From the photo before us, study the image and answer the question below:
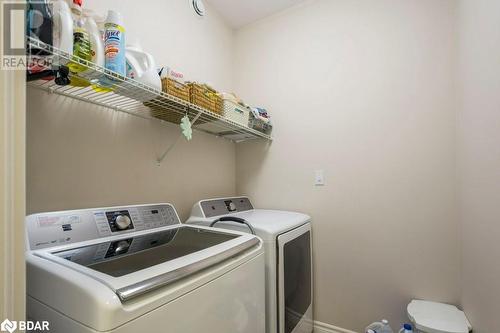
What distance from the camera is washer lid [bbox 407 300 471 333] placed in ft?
4.38

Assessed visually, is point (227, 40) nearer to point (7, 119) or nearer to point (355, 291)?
point (7, 119)

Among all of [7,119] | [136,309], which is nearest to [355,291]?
[136,309]

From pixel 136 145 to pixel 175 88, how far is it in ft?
1.59

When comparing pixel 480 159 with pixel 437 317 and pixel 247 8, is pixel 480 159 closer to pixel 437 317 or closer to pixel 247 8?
pixel 437 317

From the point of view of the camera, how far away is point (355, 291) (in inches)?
74.8

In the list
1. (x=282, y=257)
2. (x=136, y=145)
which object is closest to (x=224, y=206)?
(x=282, y=257)

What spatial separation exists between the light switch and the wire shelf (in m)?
0.68

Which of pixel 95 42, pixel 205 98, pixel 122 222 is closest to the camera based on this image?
pixel 95 42

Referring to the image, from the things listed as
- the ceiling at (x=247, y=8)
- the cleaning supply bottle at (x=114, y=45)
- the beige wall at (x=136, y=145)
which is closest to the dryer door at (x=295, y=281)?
the beige wall at (x=136, y=145)

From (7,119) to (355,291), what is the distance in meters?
2.19

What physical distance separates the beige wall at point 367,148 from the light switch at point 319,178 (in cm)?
4

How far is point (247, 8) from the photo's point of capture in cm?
227

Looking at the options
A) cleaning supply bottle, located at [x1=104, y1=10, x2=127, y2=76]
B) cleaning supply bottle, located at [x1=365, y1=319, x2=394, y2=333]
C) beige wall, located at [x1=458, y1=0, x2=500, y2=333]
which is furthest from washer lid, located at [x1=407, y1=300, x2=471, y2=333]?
cleaning supply bottle, located at [x1=104, y1=10, x2=127, y2=76]

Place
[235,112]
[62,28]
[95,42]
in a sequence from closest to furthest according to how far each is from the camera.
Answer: [62,28] → [95,42] → [235,112]
